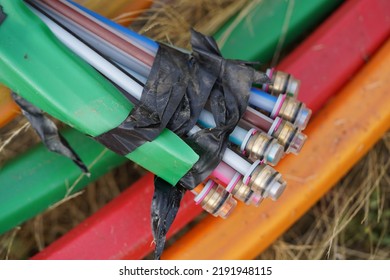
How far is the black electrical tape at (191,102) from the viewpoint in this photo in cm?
87

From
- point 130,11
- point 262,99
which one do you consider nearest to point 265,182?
point 262,99

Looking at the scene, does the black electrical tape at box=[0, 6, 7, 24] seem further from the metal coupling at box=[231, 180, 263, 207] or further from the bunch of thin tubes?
the metal coupling at box=[231, 180, 263, 207]

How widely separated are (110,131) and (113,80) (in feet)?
0.28

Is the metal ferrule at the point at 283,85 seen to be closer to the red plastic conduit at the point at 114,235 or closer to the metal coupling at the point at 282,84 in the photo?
the metal coupling at the point at 282,84

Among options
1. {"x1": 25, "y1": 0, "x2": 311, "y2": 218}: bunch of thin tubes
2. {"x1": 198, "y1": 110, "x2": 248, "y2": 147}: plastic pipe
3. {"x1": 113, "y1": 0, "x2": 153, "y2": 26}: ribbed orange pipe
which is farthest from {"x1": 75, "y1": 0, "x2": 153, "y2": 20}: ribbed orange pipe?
{"x1": 198, "y1": 110, "x2": 248, "y2": 147}: plastic pipe

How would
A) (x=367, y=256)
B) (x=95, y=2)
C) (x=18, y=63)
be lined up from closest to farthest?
(x=18, y=63) → (x=95, y=2) → (x=367, y=256)

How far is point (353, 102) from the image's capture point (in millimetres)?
1128

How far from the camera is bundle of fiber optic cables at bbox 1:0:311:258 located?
86cm

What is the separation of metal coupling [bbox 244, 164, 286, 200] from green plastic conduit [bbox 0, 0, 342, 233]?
0.37m

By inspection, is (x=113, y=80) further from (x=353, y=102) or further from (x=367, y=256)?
(x=367, y=256)

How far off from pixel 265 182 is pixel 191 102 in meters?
0.18

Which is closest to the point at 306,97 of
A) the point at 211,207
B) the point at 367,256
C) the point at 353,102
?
the point at 353,102
